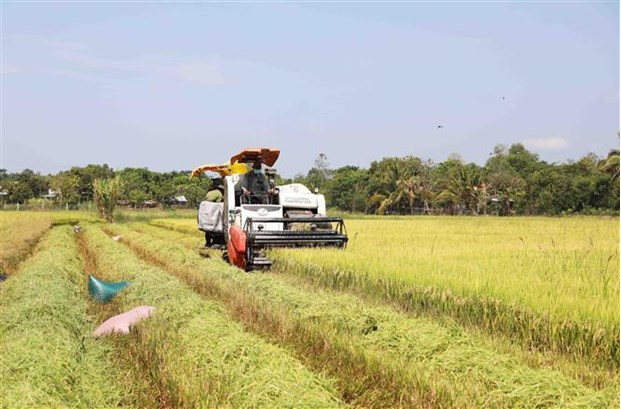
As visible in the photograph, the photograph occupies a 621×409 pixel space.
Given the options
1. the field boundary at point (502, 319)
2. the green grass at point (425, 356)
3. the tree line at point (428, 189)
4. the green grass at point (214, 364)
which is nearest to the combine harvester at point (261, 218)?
the field boundary at point (502, 319)

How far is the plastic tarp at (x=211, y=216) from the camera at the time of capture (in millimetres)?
12961

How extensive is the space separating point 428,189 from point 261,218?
53.8 m

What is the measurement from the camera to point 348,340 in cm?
521

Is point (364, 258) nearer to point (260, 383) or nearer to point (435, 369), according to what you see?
point (435, 369)

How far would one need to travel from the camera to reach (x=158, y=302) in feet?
23.5

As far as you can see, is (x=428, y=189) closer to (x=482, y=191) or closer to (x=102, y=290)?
(x=482, y=191)

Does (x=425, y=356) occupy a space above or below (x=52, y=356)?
below

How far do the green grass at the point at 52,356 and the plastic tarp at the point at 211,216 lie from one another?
5339 mm

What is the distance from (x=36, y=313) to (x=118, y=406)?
107 inches

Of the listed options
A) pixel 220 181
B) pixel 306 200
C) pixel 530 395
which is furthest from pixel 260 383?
pixel 220 181

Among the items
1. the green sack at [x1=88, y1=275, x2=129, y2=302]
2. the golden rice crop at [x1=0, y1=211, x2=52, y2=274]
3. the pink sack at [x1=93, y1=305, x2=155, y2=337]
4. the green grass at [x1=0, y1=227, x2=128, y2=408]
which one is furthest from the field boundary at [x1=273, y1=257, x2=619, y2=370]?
the golden rice crop at [x1=0, y1=211, x2=52, y2=274]

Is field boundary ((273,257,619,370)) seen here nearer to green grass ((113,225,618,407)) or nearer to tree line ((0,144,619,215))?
green grass ((113,225,618,407))

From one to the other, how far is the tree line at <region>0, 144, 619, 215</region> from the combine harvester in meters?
36.2

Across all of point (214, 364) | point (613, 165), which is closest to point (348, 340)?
point (214, 364)
